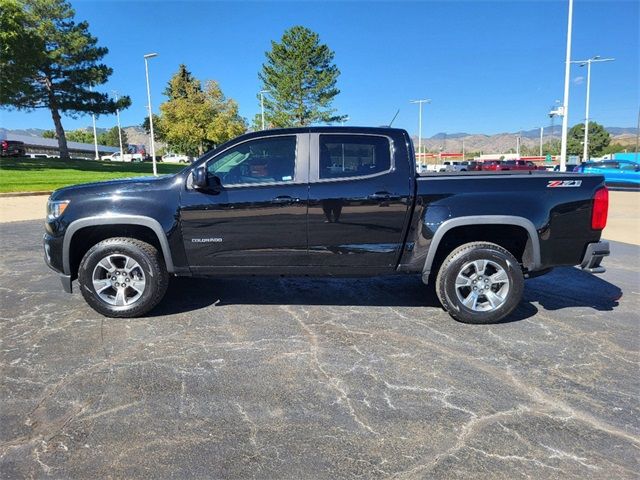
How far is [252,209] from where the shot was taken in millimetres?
4438

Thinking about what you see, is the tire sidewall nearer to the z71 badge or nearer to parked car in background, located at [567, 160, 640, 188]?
the z71 badge

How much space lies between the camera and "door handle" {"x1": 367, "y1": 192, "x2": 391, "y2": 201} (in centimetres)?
442

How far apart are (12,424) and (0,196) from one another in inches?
662

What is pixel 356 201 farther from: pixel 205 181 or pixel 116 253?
pixel 116 253

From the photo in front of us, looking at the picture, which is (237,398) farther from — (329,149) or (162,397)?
(329,149)

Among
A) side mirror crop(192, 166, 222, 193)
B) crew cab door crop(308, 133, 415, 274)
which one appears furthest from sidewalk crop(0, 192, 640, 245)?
side mirror crop(192, 166, 222, 193)

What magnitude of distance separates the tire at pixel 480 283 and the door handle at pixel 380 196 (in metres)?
0.85

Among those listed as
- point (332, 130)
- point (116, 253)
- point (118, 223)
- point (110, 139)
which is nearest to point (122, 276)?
point (116, 253)

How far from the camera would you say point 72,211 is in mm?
4504

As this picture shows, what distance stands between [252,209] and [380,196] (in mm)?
1216

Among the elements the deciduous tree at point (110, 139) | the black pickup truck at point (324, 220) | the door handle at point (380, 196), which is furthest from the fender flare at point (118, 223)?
the deciduous tree at point (110, 139)

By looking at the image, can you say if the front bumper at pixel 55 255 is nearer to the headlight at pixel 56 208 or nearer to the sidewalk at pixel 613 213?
the headlight at pixel 56 208

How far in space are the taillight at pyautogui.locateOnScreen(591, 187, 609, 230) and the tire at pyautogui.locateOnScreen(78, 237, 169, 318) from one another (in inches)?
162

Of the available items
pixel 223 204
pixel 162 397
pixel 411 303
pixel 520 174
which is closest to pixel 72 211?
pixel 223 204
